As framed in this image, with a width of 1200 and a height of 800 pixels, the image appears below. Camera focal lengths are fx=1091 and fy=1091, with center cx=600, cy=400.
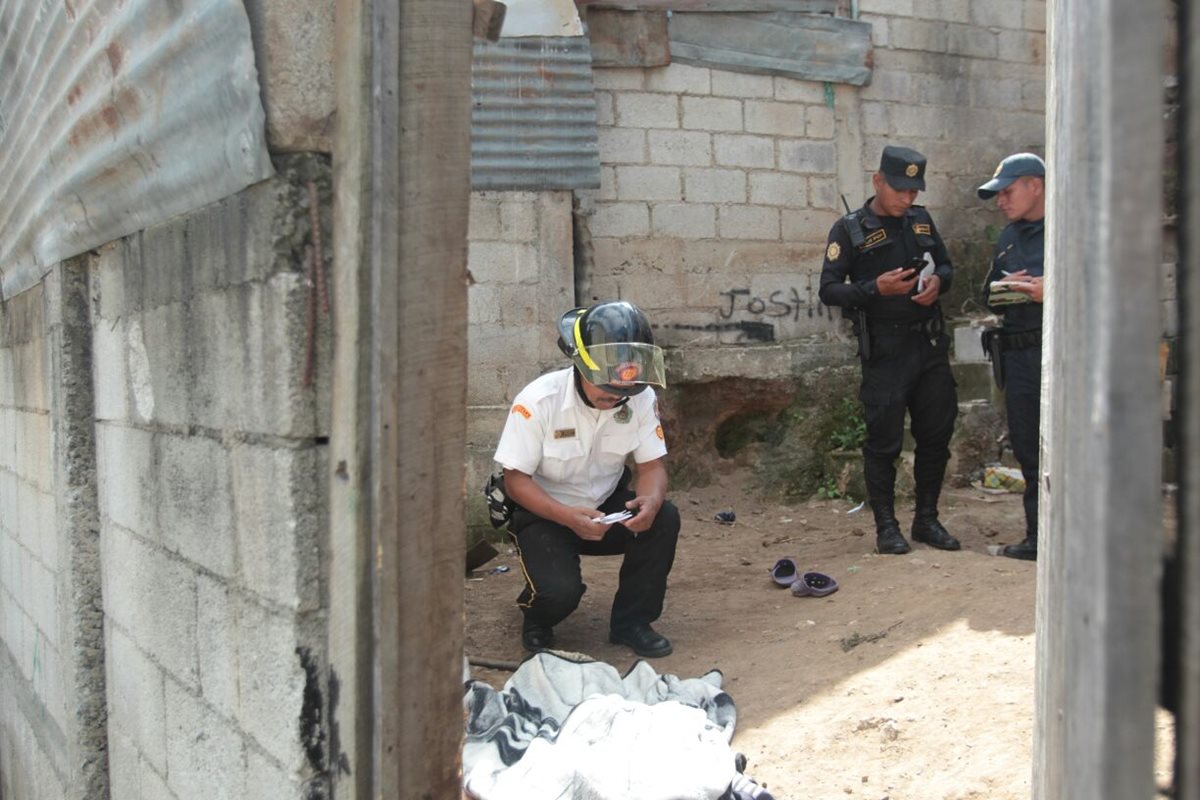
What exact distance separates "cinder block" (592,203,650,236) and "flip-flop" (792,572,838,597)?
114 inches

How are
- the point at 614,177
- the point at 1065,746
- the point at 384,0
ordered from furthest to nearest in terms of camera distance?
the point at 614,177 → the point at 384,0 → the point at 1065,746

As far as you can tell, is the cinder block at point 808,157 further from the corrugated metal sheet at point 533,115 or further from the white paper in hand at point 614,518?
the white paper in hand at point 614,518

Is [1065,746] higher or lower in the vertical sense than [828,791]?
higher

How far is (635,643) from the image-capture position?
15.6 ft

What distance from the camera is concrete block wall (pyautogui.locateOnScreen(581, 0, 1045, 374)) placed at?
24.1 ft

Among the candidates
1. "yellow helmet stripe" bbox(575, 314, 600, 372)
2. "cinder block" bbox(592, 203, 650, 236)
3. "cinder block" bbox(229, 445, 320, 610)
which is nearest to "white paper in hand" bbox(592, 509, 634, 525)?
"yellow helmet stripe" bbox(575, 314, 600, 372)

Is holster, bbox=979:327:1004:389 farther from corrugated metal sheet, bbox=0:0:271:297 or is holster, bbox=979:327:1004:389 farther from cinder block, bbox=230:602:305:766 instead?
cinder block, bbox=230:602:305:766

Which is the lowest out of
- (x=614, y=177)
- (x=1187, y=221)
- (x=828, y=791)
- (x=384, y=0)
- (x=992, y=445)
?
(x=828, y=791)

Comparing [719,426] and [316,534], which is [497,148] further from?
[316,534]

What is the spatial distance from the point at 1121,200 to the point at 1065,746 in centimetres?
58

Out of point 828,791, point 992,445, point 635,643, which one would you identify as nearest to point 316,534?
point 828,791

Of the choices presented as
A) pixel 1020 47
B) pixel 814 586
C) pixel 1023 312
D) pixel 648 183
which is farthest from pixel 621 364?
pixel 1020 47

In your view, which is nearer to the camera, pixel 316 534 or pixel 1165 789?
pixel 1165 789

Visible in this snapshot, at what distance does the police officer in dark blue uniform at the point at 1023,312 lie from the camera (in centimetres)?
516
